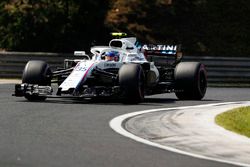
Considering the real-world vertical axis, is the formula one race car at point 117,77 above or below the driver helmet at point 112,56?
below

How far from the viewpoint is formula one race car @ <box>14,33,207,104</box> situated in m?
17.2

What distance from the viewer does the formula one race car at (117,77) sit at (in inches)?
676

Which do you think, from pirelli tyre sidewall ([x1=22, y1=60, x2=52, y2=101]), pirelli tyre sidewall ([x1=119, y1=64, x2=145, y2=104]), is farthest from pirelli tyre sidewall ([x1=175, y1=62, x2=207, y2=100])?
pirelli tyre sidewall ([x1=22, y1=60, x2=52, y2=101])

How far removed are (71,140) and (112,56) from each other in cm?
842

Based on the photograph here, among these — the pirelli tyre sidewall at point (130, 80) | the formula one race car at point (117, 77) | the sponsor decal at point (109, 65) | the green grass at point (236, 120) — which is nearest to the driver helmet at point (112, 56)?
the formula one race car at point (117, 77)

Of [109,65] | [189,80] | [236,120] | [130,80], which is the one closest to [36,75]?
[109,65]

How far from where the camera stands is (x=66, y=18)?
31.0m

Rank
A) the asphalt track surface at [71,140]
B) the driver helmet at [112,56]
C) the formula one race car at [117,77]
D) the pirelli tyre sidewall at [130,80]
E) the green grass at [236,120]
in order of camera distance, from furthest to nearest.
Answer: the driver helmet at [112,56] → the formula one race car at [117,77] → the pirelli tyre sidewall at [130,80] → the green grass at [236,120] → the asphalt track surface at [71,140]

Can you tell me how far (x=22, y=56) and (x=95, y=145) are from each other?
740 inches

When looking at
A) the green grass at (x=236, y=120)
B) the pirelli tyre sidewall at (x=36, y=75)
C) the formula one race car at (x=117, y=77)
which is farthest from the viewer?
the pirelli tyre sidewall at (x=36, y=75)

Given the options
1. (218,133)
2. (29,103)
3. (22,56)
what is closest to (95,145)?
(218,133)

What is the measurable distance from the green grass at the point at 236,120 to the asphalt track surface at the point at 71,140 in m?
1.90

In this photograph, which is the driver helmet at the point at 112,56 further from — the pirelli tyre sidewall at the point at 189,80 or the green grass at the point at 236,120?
the green grass at the point at 236,120

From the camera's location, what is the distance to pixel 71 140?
417 inches
